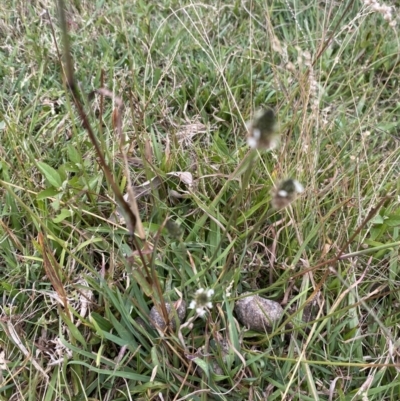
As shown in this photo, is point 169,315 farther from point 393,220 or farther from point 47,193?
point 393,220

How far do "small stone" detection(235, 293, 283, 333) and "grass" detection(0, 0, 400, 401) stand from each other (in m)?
0.03

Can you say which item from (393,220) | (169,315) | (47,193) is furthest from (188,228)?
(393,220)

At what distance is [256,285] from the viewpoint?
1.41 meters

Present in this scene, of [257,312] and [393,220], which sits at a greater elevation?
[393,220]

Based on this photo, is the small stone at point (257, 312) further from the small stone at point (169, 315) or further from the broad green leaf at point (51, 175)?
the broad green leaf at point (51, 175)

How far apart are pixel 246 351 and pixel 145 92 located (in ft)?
3.52

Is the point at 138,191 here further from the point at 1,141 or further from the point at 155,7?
the point at 155,7

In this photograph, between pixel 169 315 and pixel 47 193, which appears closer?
pixel 169 315

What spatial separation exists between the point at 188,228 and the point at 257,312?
348 mm

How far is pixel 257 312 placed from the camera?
129cm

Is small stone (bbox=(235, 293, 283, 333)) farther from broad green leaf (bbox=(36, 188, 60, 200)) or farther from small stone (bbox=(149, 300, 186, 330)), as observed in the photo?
broad green leaf (bbox=(36, 188, 60, 200))

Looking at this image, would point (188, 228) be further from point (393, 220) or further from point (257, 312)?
point (393, 220)

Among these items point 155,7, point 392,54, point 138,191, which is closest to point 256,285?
point 138,191

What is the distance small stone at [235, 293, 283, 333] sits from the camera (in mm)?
1285
